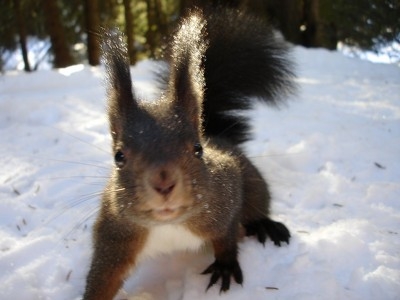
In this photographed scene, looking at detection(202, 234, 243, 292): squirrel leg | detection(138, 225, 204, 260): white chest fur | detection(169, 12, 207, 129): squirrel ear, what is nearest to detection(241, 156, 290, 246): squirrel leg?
detection(202, 234, 243, 292): squirrel leg

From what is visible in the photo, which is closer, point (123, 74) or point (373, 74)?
point (123, 74)

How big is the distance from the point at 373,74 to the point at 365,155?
2957 millimetres

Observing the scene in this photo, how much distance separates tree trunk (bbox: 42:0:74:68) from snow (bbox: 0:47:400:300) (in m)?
3.28

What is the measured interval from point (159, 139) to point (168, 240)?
1.49ft

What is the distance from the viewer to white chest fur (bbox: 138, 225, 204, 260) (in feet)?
5.74

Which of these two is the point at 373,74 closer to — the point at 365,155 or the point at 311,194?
the point at 365,155

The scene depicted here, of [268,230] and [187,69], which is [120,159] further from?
[268,230]

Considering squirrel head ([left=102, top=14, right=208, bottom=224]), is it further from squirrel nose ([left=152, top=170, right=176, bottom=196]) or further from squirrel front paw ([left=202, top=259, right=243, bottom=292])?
squirrel front paw ([left=202, top=259, right=243, bottom=292])

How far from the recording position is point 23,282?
6.41ft

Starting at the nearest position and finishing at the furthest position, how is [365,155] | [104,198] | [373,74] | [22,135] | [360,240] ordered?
1. [104,198]
2. [360,240]
3. [365,155]
4. [22,135]
5. [373,74]

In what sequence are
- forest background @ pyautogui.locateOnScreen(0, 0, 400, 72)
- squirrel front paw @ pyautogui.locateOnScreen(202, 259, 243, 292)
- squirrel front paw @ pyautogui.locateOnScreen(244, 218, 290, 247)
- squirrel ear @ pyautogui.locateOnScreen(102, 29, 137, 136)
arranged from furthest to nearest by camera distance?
forest background @ pyautogui.locateOnScreen(0, 0, 400, 72) < squirrel front paw @ pyautogui.locateOnScreen(244, 218, 290, 247) < squirrel front paw @ pyautogui.locateOnScreen(202, 259, 243, 292) < squirrel ear @ pyautogui.locateOnScreen(102, 29, 137, 136)

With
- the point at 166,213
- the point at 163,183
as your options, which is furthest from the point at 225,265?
the point at 163,183

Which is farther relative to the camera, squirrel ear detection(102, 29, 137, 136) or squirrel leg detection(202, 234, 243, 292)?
squirrel leg detection(202, 234, 243, 292)

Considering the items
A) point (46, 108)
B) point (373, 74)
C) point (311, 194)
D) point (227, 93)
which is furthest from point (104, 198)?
point (373, 74)
